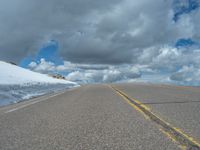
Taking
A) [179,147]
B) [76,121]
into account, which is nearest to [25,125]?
[76,121]

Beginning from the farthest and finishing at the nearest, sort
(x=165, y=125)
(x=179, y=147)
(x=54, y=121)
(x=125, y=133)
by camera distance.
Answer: (x=54, y=121)
(x=165, y=125)
(x=125, y=133)
(x=179, y=147)

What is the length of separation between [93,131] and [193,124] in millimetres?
2123

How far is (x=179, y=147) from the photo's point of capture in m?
3.30

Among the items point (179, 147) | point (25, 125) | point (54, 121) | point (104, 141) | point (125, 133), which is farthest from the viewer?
point (54, 121)

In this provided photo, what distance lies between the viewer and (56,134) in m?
4.25

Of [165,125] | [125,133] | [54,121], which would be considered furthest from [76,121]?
[165,125]

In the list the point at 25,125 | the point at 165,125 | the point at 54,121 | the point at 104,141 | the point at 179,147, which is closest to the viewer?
the point at 179,147

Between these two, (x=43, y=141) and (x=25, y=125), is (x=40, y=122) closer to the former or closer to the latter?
(x=25, y=125)

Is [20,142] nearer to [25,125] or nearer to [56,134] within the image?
[56,134]

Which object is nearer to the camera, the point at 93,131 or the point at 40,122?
the point at 93,131

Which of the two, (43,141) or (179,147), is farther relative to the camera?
(43,141)

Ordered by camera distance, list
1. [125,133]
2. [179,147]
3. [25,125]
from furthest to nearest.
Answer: [25,125] < [125,133] < [179,147]

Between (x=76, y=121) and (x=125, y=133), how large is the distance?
165 centimetres

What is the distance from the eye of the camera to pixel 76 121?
5.50 m
